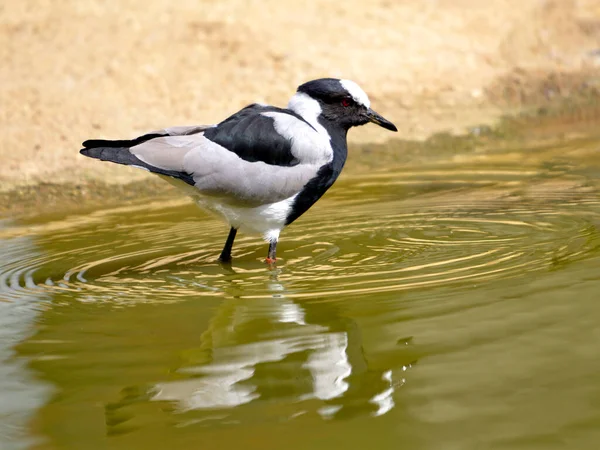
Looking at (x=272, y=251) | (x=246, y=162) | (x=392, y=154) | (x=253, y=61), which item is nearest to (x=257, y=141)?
(x=246, y=162)

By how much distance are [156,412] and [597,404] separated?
1592mm

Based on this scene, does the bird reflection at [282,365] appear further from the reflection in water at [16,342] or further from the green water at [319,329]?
the reflection in water at [16,342]

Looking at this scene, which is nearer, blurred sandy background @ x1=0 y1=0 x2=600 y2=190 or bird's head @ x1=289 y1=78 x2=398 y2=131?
bird's head @ x1=289 y1=78 x2=398 y2=131

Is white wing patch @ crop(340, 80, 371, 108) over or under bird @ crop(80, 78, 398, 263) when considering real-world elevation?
over

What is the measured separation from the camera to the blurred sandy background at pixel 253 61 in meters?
10.6

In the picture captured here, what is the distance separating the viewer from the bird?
6398 millimetres

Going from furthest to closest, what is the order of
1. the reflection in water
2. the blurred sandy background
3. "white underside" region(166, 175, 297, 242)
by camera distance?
the blurred sandy background → "white underside" region(166, 175, 297, 242) → the reflection in water

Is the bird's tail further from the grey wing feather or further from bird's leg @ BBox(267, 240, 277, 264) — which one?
bird's leg @ BBox(267, 240, 277, 264)

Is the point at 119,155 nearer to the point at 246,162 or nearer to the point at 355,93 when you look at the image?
the point at 246,162

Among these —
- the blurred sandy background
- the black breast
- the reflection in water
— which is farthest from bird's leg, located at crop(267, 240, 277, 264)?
the blurred sandy background

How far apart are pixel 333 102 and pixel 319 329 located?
2411mm

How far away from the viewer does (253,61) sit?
1180 centimetres

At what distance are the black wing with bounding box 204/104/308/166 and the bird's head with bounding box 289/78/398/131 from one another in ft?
1.97

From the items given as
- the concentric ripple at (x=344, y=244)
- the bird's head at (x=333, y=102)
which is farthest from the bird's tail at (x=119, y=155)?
the bird's head at (x=333, y=102)
